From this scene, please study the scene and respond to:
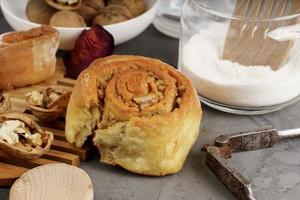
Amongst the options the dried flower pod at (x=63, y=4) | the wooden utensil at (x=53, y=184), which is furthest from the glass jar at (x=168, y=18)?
the wooden utensil at (x=53, y=184)

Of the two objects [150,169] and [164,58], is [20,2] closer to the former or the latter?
[164,58]

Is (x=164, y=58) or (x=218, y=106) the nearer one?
(x=218, y=106)

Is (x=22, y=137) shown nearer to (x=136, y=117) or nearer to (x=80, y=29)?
(x=136, y=117)

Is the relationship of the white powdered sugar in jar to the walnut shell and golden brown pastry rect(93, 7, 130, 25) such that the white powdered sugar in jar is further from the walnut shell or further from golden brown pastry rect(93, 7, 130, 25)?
the walnut shell

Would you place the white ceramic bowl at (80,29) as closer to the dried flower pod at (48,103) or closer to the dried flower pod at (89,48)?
the dried flower pod at (89,48)

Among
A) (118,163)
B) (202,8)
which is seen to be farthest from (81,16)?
(118,163)

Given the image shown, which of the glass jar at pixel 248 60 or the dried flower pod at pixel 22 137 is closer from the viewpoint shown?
the dried flower pod at pixel 22 137

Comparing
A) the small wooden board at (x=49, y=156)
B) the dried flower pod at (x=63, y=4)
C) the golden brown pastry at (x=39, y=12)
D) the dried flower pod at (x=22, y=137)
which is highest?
the dried flower pod at (x=63, y=4)

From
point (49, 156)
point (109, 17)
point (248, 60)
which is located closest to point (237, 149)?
point (248, 60)
